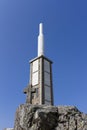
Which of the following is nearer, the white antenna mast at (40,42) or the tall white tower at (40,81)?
the tall white tower at (40,81)

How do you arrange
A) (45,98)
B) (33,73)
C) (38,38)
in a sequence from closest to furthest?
1. (45,98)
2. (33,73)
3. (38,38)

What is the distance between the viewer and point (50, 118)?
7.89m

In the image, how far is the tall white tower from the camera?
30.8 meters

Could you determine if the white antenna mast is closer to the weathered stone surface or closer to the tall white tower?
the tall white tower

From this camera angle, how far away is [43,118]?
25.5ft

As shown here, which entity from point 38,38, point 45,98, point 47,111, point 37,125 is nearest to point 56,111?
point 47,111

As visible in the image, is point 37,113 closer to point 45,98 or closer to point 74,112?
point 74,112

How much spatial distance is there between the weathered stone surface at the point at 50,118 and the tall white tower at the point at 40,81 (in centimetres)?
2210

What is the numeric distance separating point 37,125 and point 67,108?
50.5 inches

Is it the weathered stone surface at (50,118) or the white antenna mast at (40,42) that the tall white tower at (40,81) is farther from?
the weathered stone surface at (50,118)

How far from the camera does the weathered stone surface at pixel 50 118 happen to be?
7.67 metres

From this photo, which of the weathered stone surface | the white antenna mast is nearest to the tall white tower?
the white antenna mast

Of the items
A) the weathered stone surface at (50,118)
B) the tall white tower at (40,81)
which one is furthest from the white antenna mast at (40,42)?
the weathered stone surface at (50,118)

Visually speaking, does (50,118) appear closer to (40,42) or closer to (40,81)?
(40,81)
